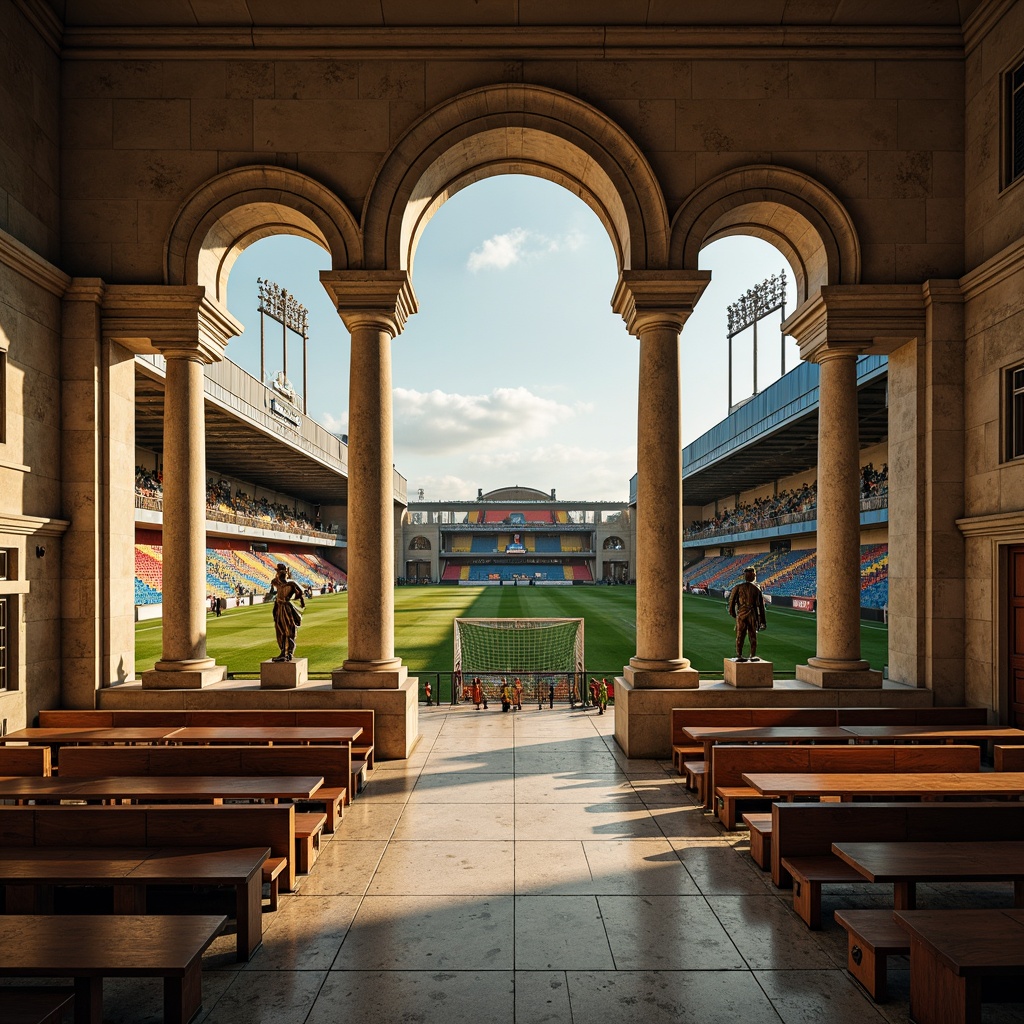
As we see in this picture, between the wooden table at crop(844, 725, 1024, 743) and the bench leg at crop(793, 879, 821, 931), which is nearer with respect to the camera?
the bench leg at crop(793, 879, 821, 931)

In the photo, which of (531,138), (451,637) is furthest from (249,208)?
(451,637)

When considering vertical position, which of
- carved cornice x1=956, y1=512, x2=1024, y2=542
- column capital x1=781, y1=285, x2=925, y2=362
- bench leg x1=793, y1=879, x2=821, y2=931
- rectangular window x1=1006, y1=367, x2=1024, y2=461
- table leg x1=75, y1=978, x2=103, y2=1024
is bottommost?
bench leg x1=793, y1=879, x2=821, y2=931

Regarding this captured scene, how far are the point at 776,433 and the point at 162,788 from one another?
3296 cm

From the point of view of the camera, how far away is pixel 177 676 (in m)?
9.30

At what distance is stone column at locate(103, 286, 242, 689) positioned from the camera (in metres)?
9.45

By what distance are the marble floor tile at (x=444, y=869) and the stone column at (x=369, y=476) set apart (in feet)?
9.68

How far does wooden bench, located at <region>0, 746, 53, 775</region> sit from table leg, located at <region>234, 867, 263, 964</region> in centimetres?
371

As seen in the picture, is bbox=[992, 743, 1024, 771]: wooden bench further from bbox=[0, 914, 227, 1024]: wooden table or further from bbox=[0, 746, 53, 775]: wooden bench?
bbox=[0, 746, 53, 775]: wooden bench

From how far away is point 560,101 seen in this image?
9.47 meters

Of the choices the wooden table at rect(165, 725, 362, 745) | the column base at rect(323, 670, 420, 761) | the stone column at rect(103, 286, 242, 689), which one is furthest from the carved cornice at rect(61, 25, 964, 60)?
the wooden table at rect(165, 725, 362, 745)

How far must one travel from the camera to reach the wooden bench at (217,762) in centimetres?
673

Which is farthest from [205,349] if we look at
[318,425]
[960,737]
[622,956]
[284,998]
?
[318,425]

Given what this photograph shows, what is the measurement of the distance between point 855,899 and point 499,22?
10.9 m

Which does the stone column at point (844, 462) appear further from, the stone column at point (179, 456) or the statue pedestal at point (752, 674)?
the stone column at point (179, 456)
